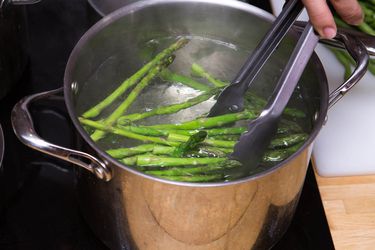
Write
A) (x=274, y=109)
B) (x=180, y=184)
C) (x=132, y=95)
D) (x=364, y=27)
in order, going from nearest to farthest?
(x=180, y=184) → (x=274, y=109) → (x=132, y=95) → (x=364, y=27)

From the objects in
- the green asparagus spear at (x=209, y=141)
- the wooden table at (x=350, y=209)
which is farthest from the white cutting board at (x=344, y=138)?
the green asparagus spear at (x=209, y=141)

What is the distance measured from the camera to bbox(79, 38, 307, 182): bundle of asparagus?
2.32ft

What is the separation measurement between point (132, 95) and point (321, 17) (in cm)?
30

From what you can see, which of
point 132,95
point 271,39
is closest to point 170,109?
point 132,95

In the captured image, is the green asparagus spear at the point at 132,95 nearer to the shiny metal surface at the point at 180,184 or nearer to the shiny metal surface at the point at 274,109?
the shiny metal surface at the point at 180,184

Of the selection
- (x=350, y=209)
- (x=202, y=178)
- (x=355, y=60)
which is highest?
(x=355, y=60)

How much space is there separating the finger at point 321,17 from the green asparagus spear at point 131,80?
0.27 metres

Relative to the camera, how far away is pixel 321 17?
2.04ft

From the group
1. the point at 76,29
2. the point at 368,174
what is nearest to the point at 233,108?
the point at 368,174

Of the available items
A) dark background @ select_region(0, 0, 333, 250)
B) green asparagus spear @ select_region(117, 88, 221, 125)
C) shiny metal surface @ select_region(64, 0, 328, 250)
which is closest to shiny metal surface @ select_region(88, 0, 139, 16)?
dark background @ select_region(0, 0, 333, 250)

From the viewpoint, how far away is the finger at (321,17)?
2.02 feet

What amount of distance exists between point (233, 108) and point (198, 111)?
60mm

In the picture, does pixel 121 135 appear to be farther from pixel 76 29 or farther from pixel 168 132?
pixel 76 29

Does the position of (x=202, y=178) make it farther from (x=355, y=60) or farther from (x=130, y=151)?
(x=355, y=60)
